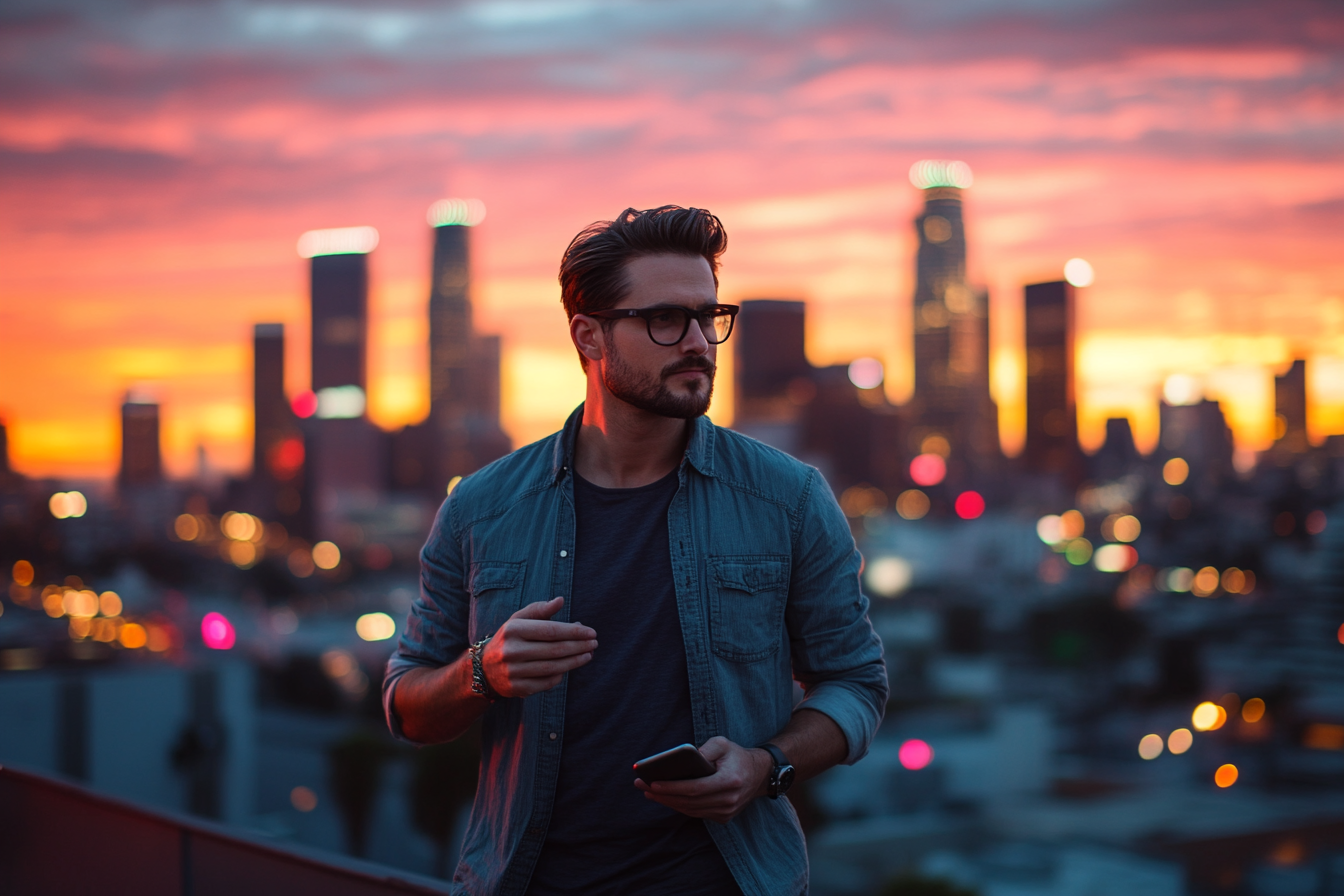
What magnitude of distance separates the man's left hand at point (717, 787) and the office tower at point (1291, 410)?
127387 millimetres

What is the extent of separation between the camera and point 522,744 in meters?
1.98

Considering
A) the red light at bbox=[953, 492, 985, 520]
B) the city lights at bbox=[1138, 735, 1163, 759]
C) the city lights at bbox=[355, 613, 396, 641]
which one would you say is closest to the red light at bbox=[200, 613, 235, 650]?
the city lights at bbox=[355, 613, 396, 641]

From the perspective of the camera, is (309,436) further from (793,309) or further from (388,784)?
(388,784)

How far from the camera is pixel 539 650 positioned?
178cm

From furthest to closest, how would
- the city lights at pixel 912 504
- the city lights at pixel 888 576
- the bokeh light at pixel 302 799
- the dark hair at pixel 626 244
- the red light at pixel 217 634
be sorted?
the city lights at pixel 912 504, the city lights at pixel 888 576, the red light at pixel 217 634, the bokeh light at pixel 302 799, the dark hair at pixel 626 244

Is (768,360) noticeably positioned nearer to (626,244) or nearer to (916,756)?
(916,756)

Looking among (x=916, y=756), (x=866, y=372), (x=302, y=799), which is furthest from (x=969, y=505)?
(x=302, y=799)

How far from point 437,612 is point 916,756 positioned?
35962 mm

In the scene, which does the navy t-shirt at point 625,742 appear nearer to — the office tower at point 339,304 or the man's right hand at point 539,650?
the man's right hand at point 539,650

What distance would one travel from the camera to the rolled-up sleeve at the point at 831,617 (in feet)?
6.59

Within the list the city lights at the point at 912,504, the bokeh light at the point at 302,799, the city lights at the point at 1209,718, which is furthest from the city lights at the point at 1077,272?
the bokeh light at the point at 302,799

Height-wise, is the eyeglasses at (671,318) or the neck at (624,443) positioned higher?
the eyeglasses at (671,318)

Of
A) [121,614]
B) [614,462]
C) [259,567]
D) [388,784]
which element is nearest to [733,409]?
[259,567]

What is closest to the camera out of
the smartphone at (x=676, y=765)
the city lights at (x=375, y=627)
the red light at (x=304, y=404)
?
the smartphone at (x=676, y=765)
